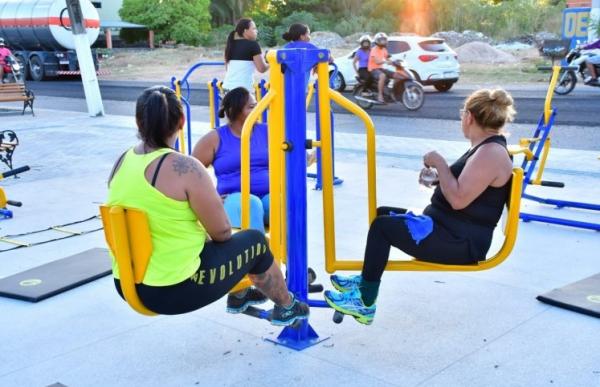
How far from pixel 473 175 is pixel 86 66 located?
13.5 metres

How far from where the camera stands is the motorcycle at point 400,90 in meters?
15.5

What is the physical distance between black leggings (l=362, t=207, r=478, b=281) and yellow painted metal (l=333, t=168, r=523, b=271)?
0.10ft

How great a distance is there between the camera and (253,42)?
8430mm

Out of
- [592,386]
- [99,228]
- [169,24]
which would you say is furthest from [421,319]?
[169,24]

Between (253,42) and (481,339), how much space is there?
5486mm

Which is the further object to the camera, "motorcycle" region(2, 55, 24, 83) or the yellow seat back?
"motorcycle" region(2, 55, 24, 83)

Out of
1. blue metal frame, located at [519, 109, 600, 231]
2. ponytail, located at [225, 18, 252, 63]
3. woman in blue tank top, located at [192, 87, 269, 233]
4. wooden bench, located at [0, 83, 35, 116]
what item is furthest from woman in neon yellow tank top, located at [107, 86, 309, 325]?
wooden bench, located at [0, 83, 35, 116]

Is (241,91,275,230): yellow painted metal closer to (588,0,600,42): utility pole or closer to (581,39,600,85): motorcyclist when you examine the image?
(581,39,600,85): motorcyclist

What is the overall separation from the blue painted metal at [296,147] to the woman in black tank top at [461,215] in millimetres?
347

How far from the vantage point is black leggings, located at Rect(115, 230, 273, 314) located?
3.08 metres

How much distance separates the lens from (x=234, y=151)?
442 centimetres

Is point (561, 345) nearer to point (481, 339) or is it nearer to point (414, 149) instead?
point (481, 339)

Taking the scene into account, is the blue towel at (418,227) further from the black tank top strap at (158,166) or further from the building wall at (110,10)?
the building wall at (110,10)

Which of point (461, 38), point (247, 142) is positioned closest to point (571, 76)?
point (247, 142)
